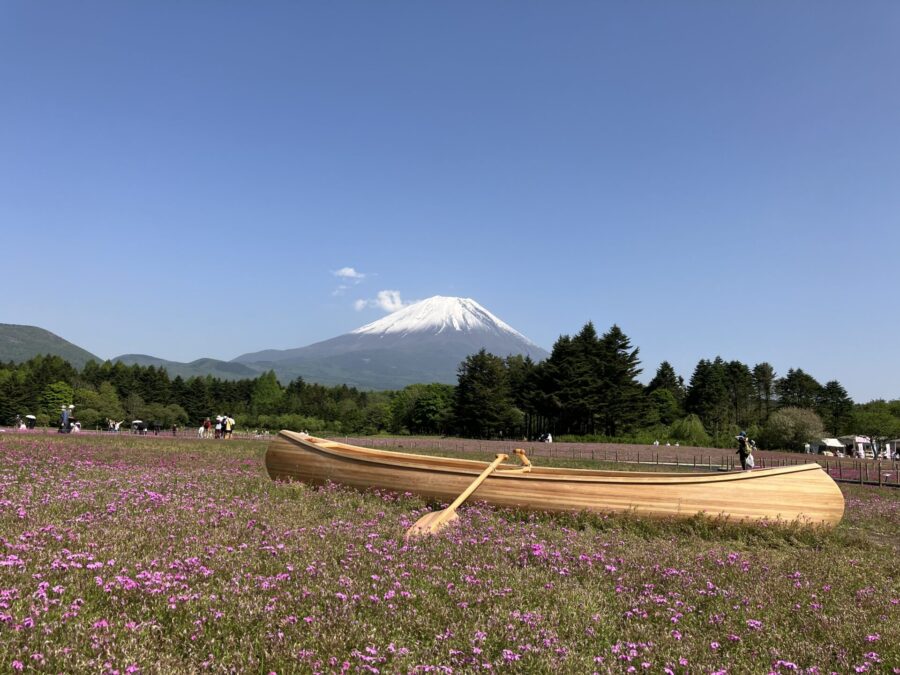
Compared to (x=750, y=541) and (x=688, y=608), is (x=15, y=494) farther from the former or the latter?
(x=750, y=541)

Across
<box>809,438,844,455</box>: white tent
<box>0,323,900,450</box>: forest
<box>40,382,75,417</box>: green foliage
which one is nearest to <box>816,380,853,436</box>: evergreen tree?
<box>0,323,900,450</box>: forest

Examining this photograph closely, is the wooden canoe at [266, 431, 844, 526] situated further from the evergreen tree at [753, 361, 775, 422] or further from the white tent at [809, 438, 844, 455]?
the evergreen tree at [753, 361, 775, 422]

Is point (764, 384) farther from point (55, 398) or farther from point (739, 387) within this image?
point (55, 398)

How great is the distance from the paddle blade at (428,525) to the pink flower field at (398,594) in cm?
28

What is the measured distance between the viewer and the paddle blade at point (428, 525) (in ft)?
27.7

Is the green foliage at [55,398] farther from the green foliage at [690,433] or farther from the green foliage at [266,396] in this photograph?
the green foliage at [690,433]

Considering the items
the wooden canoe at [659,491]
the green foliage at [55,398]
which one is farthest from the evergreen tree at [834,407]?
the green foliage at [55,398]

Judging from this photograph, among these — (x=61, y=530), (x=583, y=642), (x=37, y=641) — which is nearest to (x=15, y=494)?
(x=61, y=530)

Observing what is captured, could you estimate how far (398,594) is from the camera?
18.1ft

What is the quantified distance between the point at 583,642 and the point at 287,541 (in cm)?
410

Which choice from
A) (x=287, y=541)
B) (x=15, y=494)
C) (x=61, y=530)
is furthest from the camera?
(x=15, y=494)

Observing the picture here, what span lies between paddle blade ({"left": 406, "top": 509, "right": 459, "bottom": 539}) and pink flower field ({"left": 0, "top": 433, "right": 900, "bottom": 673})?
0.93 ft

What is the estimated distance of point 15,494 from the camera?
369 inches

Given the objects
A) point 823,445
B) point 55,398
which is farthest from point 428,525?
point 55,398
